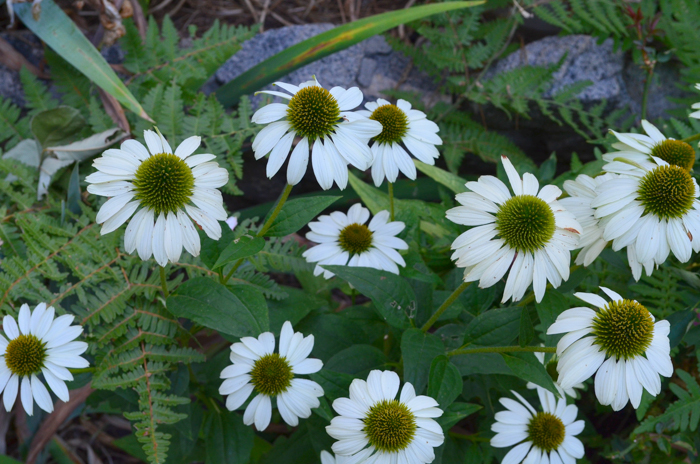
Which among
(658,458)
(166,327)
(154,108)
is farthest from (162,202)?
(658,458)

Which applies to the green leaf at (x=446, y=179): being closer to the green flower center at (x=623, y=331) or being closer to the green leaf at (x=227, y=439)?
the green flower center at (x=623, y=331)

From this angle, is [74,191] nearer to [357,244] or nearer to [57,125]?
[57,125]

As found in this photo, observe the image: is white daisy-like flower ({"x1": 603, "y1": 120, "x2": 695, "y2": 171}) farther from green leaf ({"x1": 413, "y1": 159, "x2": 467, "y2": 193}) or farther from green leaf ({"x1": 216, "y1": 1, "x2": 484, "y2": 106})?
green leaf ({"x1": 216, "y1": 1, "x2": 484, "y2": 106})

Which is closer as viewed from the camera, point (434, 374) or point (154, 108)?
point (434, 374)

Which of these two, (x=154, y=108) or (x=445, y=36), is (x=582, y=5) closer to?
(x=445, y=36)

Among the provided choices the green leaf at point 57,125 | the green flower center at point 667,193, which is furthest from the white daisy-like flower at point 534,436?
the green leaf at point 57,125

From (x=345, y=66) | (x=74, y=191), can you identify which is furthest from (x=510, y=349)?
(x=345, y=66)

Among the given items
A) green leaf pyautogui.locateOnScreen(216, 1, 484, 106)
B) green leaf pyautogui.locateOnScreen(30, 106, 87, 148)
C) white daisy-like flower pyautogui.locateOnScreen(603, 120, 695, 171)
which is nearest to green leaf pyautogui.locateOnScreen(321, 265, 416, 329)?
white daisy-like flower pyautogui.locateOnScreen(603, 120, 695, 171)
